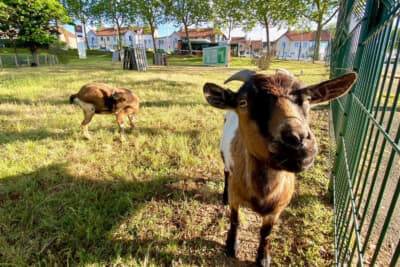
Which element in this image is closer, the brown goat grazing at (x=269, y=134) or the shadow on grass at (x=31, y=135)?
the brown goat grazing at (x=269, y=134)

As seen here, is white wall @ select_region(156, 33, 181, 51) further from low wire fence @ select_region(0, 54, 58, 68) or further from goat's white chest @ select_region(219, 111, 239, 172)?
goat's white chest @ select_region(219, 111, 239, 172)

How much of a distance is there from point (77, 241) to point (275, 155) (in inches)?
84.9

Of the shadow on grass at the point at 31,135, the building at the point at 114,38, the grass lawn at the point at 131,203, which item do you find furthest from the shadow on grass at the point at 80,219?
the building at the point at 114,38

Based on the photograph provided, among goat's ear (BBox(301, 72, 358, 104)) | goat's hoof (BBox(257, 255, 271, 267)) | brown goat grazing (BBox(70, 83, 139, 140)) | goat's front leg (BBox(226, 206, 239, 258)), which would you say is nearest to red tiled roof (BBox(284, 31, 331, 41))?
brown goat grazing (BBox(70, 83, 139, 140))

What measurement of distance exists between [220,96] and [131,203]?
1.84 meters

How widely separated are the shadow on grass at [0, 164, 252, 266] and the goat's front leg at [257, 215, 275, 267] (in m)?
0.28

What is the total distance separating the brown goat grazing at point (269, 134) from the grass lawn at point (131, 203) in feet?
1.55

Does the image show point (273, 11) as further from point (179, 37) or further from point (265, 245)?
point (179, 37)

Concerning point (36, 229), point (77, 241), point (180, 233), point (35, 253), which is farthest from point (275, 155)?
point (36, 229)

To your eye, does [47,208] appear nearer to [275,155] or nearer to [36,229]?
[36,229]

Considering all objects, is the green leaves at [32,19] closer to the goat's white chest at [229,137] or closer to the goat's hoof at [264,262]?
the goat's white chest at [229,137]

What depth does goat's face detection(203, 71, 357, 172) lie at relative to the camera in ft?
4.01

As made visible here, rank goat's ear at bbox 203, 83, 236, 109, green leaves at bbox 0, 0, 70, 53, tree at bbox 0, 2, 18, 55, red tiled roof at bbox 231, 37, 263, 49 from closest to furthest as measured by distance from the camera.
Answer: goat's ear at bbox 203, 83, 236, 109, tree at bbox 0, 2, 18, 55, green leaves at bbox 0, 0, 70, 53, red tiled roof at bbox 231, 37, 263, 49

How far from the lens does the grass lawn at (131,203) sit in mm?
2094
